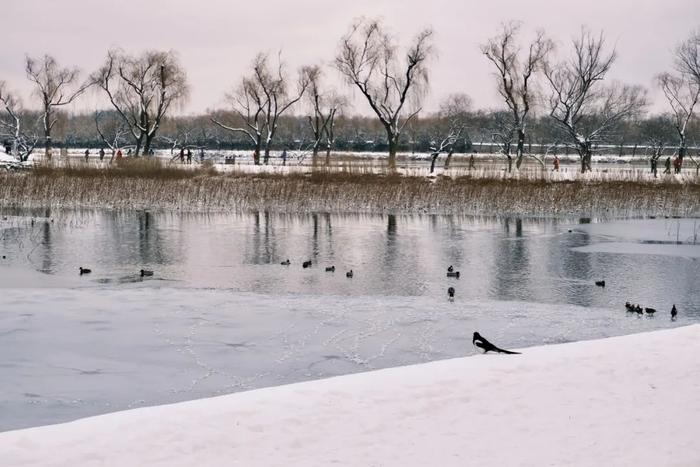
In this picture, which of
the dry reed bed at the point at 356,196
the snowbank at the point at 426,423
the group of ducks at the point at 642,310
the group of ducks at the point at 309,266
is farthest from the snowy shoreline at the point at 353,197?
the snowbank at the point at 426,423

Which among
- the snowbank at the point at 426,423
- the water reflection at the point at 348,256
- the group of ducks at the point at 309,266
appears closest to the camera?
the snowbank at the point at 426,423

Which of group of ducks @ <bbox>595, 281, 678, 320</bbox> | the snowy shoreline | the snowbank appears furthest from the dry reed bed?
the snowbank

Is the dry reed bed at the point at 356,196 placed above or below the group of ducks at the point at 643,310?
above

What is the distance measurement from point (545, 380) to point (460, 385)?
88 cm

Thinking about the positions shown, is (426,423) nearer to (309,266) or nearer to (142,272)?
(142,272)

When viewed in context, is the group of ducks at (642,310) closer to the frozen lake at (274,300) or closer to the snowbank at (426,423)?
the frozen lake at (274,300)

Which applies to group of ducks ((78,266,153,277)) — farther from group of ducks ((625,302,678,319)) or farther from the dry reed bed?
the dry reed bed

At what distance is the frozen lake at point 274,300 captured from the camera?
8.75 metres

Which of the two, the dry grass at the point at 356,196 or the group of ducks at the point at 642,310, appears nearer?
Result: the group of ducks at the point at 642,310

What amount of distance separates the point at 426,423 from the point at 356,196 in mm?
23084

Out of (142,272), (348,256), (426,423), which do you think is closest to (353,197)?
(348,256)

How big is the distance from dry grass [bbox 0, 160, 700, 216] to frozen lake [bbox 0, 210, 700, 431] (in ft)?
15.7

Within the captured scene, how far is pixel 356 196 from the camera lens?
29.5 m

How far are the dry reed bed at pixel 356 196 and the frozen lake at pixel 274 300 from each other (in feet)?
15.7
